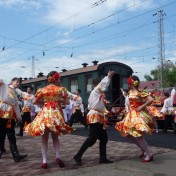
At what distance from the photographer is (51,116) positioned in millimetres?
6070

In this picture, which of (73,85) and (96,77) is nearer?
(96,77)

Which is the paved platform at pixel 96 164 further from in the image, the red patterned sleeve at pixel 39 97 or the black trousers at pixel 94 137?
the red patterned sleeve at pixel 39 97

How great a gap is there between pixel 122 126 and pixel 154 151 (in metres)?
1.54

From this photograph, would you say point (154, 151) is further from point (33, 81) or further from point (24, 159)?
point (33, 81)

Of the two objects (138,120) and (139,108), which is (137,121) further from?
(139,108)

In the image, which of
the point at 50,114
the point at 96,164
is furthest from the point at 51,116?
the point at 96,164

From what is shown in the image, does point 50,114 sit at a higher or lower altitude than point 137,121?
higher

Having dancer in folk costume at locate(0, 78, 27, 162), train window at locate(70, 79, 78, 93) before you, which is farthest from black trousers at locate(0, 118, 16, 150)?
train window at locate(70, 79, 78, 93)

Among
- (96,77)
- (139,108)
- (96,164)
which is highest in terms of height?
(96,77)

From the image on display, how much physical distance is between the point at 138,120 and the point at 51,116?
1.81 meters

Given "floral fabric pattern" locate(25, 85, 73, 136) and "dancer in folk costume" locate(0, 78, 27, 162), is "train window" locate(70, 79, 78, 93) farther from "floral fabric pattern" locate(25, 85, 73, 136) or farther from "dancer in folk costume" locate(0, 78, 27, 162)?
"floral fabric pattern" locate(25, 85, 73, 136)

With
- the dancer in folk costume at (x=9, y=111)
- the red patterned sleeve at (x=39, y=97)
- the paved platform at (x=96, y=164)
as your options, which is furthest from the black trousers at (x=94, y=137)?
the dancer in folk costume at (x=9, y=111)

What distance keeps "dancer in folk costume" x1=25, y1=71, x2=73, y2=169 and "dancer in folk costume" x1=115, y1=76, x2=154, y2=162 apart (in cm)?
130

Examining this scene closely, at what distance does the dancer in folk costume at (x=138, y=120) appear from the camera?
259 inches
